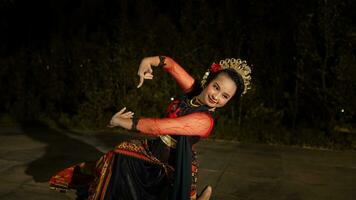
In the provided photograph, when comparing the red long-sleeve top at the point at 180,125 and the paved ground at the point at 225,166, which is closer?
the red long-sleeve top at the point at 180,125

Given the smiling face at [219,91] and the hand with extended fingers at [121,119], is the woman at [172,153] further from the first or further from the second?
the hand with extended fingers at [121,119]

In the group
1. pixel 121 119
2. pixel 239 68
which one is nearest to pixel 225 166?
pixel 239 68

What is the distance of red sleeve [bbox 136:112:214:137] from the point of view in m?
3.22

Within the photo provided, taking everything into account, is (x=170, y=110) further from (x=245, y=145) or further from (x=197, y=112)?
(x=245, y=145)

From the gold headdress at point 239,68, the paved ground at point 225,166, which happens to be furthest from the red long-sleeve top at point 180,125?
the paved ground at point 225,166

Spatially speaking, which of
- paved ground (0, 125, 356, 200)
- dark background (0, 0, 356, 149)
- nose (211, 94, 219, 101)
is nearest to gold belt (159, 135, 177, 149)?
nose (211, 94, 219, 101)

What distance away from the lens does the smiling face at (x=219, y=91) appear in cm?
342

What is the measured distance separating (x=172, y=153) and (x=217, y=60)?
5.52 meters

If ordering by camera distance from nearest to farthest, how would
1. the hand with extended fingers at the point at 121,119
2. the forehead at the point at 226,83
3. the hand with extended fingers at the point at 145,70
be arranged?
the hand with extended fingers at the point at 121,119 < the forehead at the point at 226,83 < the hand with extended fingers at the point at 145,70

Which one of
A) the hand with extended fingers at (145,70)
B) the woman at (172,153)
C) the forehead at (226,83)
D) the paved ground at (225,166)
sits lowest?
the paved ground at (225,166)

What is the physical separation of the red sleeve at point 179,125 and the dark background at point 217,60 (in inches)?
202

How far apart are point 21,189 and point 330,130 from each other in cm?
537

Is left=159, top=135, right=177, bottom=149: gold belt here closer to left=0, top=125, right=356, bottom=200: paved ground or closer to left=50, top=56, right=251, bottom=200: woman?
left=50, top=56, right=251, bottom=200: woman

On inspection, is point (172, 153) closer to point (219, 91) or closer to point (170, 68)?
point (219, 91)
